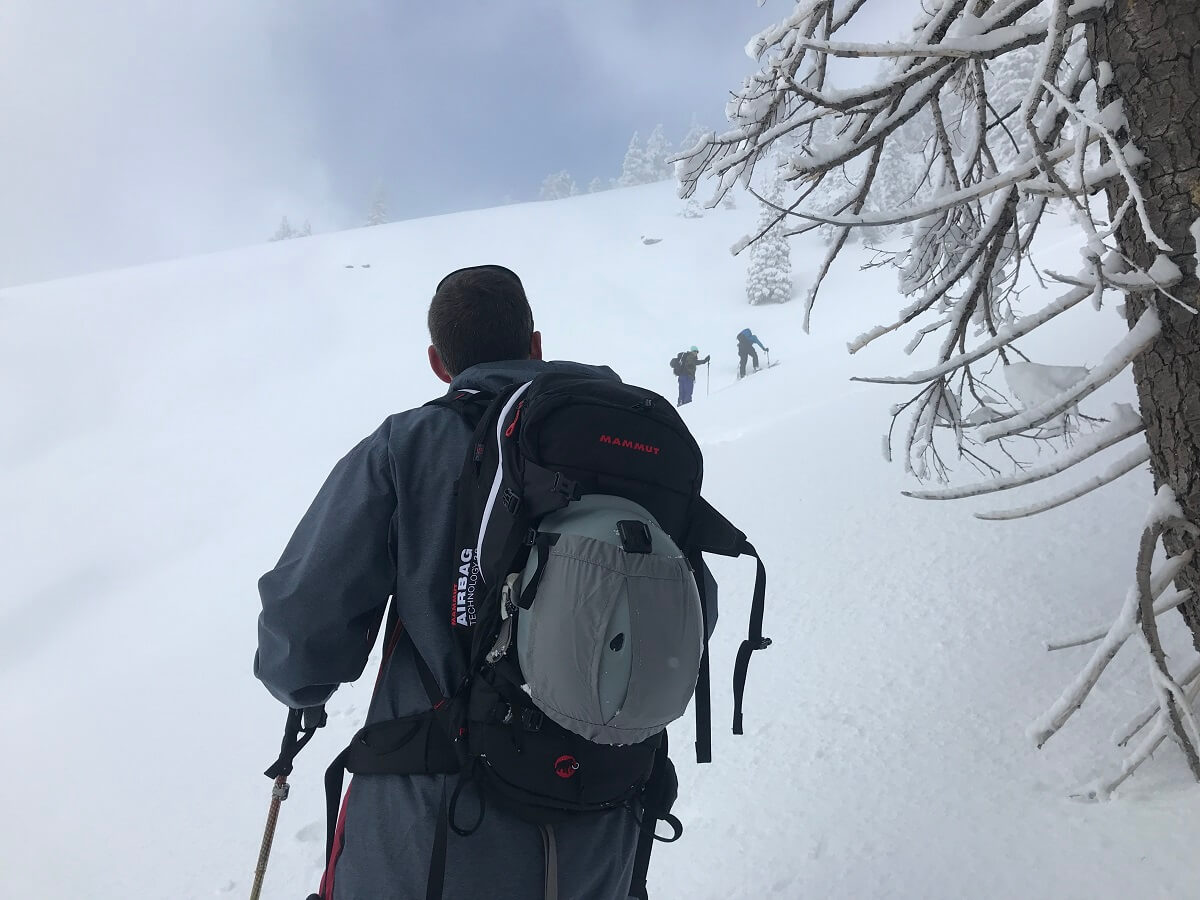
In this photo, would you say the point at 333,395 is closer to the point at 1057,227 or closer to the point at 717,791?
the point at 717,791

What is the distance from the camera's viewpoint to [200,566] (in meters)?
10.6

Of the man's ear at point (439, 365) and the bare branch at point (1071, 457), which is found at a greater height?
the man's ear at point (439, 365)

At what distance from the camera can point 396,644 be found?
1584 mm

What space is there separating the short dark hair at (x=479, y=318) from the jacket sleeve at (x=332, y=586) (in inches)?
15.2

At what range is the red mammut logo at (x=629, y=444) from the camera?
1.49 metres

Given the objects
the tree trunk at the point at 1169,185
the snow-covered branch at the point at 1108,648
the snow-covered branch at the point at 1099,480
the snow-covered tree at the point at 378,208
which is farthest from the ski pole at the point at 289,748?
the snow-covered tree at the point at 378,208

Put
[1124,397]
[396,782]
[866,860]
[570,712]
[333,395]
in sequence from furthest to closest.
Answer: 1. [333,395]
2. [1124,397]
3. [866,860]
4. [396,782]
5. [570,712]

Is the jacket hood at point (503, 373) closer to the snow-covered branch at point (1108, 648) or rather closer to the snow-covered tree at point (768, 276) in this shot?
the snow-covered branch at point (1108, 648)

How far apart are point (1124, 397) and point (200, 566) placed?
455 inches

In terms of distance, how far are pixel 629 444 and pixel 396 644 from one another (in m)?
0.69

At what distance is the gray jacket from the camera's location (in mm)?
1394

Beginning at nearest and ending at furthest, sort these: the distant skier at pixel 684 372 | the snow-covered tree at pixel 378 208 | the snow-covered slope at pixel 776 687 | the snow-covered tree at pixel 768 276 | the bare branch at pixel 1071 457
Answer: the bare branch at pixel 1071 457 < the snow-covered slope at pixel 776 687 < the distant skier at pixel 684 372 < the snow-covered tree at pixel 768 276 < the snow-covered tree at pixel 378 208

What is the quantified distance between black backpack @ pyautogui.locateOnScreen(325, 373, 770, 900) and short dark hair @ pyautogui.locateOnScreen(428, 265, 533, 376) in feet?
0.97

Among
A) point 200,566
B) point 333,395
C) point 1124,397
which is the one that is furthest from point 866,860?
point 333,395
